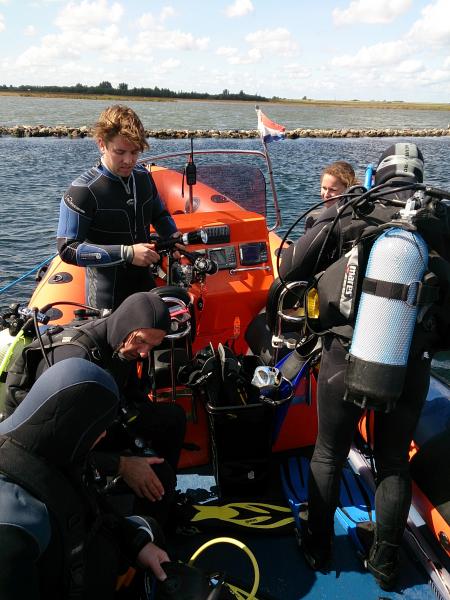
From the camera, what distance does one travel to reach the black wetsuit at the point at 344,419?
1.83m

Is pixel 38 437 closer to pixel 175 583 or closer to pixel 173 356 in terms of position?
pixel 175 583

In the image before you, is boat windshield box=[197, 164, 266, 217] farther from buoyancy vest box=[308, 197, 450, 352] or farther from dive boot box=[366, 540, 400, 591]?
dive boot box=[366, 540, 400, 591]

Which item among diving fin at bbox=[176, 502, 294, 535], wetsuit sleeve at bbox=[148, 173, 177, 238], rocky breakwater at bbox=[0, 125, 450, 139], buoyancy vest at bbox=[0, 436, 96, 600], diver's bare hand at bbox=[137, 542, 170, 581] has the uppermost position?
rocky breakwater at bbox=[0, 125, 450, 139]

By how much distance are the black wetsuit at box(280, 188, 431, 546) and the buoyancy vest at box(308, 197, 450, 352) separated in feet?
0.04

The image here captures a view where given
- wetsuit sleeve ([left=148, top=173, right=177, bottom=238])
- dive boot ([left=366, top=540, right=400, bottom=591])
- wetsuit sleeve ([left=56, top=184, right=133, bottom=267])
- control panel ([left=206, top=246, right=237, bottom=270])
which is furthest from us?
control panel ([left=206, top=246, right=237, bottom=270])

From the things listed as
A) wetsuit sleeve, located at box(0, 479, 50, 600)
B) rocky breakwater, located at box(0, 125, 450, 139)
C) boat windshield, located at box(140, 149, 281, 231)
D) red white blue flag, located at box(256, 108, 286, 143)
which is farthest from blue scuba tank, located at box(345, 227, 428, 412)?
rocky breakwater, located at box(0, 125, 450, 139)

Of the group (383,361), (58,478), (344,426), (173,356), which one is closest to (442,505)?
(344,426)

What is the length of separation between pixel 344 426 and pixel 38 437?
3.76 feet

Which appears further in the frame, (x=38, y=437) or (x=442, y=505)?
(x=442, y=505)

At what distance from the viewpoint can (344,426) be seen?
1.87 m

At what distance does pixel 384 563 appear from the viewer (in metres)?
1.99

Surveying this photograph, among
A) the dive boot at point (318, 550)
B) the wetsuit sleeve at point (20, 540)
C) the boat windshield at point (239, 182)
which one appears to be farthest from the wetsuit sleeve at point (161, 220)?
the wetsuit sleeve at point (20, 540)

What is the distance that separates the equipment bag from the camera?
2.29 meters

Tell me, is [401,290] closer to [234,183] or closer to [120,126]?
[120,126]
